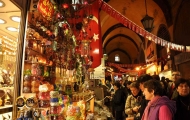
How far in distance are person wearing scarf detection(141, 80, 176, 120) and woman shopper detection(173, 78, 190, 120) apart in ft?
2.87

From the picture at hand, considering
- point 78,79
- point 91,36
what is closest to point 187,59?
point 91,36

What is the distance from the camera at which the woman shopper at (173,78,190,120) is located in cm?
287

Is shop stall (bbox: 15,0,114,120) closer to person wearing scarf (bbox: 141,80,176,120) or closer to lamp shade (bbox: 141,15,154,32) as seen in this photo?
person wearing scarf (bbox: 141,80,176,120)

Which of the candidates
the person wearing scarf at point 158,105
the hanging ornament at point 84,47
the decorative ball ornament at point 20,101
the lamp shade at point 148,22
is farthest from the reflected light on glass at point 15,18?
the lamp shade at point 148,22

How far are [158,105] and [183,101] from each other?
115 centimetres

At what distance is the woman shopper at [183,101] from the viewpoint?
287 centimetres

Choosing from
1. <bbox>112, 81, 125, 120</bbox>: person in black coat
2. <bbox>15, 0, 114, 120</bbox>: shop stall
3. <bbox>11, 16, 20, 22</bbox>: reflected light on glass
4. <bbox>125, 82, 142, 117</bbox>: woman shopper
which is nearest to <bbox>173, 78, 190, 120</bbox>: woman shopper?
<bbox>125, 82, 142, 117</bbox>: woman shopper

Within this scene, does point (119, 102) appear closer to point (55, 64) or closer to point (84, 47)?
point (84, 47)

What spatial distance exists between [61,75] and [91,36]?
Result: 1973 mm

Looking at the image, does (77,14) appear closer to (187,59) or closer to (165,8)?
(187,59)

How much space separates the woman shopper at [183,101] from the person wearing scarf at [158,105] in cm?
88

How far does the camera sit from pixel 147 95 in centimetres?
230

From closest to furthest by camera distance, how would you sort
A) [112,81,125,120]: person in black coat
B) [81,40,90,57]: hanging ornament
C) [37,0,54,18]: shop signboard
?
1. [37,0,54,18]: shop signboard
2. [112,81,125,120]: person in black coat
3. [81,40,90,57]: hanging ornament

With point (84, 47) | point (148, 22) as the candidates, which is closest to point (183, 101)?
point (84, 47)
